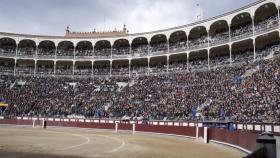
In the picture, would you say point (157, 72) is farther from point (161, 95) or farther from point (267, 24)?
point (267, 24)

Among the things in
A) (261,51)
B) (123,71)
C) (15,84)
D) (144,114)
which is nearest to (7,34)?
(15,84)

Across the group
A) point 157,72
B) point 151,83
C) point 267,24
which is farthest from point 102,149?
point 157,72

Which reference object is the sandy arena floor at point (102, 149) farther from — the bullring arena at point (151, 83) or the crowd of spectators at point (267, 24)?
the crowd of spectators at point (267, 24)

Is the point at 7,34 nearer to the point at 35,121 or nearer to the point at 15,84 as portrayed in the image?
the point at 15,84

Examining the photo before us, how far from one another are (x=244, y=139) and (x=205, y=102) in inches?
724

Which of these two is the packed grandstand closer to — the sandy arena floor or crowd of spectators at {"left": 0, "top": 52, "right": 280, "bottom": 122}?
crowd of spectators at {"left": 0, "top": 52, "right": 280, "bottom": 122}

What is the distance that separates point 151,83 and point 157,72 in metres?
5.43

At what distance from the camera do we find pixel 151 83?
42969 mm

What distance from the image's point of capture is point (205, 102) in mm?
32250

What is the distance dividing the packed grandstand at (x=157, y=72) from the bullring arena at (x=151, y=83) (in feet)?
0.45

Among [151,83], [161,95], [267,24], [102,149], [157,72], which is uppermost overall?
[267,24]

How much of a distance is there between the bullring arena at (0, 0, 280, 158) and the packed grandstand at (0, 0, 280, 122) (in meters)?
0.14

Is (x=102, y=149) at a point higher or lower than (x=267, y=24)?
lower

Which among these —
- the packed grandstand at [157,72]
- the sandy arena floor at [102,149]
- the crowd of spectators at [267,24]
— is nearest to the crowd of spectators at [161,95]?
the packed grandstand at [157,72]
